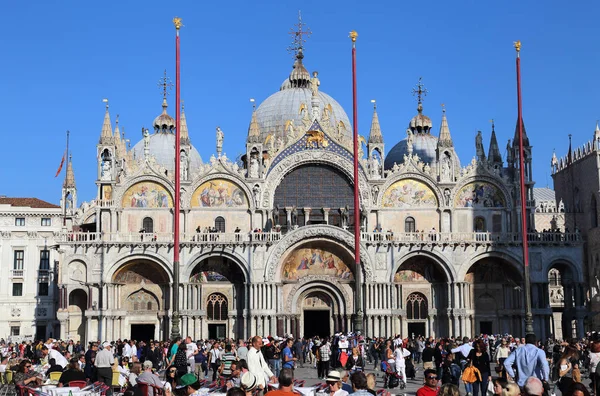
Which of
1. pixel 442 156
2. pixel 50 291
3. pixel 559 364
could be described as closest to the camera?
pixel 559 364

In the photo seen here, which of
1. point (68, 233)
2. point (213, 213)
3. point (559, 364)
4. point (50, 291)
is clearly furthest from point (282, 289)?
point (559, 364)

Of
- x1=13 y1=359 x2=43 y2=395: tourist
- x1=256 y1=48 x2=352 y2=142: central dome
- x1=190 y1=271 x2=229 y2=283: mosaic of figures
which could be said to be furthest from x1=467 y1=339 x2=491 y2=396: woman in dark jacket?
x1=256 y1=48 x2=352 y2=142: central dome

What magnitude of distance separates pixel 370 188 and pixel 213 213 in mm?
10017

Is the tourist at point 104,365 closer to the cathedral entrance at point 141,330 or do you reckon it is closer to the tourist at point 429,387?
the tourist at point 429,387

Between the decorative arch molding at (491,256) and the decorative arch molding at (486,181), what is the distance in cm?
367

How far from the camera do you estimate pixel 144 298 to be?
2224 inches

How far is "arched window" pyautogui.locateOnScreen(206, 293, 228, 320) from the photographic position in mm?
56625

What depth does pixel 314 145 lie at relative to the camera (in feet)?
189

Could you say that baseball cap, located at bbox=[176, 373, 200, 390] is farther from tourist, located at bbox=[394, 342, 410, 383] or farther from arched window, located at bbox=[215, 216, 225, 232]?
arched window, located at bbox=[215, 216, 225, 232]

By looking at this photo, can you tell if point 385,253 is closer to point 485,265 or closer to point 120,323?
point 485,265

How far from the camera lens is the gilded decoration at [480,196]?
5838 cm

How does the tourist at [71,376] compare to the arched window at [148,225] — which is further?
the arched window at [148,225]

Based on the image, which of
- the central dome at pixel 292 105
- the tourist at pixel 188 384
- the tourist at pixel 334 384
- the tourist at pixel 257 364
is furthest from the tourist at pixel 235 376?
the central dome at pixel 292 105

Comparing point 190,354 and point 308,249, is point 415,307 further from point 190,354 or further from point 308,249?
point 190,354
